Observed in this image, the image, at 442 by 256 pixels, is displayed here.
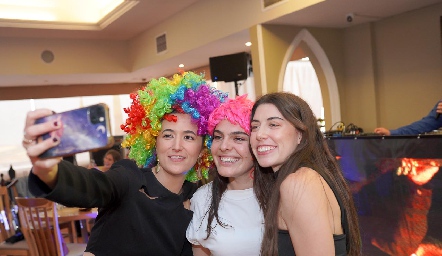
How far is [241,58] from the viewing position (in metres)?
6.13

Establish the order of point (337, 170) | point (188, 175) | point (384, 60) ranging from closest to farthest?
point (337, 170), point (188, 175), point (384, 60)

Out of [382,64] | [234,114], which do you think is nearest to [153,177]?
[234,114]

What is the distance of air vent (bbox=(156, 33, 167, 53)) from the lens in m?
8.39

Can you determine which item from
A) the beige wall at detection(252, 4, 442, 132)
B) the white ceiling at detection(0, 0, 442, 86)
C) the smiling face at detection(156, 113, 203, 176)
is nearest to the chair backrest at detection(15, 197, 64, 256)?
the smiling face at detection(156, 113, 203, 176)

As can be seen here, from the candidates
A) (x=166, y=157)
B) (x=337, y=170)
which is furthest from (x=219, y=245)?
(x=337, y=170)

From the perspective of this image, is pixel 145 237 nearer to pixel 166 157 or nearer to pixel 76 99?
pixel 166 157

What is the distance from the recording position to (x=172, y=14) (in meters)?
7.91

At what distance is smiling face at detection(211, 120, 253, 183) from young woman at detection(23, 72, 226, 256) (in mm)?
129

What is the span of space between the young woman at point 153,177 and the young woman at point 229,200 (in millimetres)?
75

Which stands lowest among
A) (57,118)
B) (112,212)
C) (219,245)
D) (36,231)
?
(36,231)

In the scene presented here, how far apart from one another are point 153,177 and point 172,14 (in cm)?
655

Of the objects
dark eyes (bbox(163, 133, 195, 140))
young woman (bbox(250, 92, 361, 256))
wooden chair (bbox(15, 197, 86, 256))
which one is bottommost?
wooden chair (bbox(15, 197, 86, 256))

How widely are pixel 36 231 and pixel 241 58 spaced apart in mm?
3535

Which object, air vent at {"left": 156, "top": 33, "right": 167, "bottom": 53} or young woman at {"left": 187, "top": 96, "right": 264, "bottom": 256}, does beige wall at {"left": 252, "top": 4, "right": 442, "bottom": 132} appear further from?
young woman at {"left": 187, "top": 96, "right": 264, "bottom": 256}
